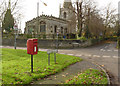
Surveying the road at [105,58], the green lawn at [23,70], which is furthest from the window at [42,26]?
the green lawn at [23,70]

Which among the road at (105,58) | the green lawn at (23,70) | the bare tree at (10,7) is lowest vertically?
the road at (105,58)

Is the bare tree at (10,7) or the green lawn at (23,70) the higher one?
the bare tree at (10,7)

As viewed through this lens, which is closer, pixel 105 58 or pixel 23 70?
pixel 23 70

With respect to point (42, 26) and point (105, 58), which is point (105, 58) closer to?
point (105, 58)

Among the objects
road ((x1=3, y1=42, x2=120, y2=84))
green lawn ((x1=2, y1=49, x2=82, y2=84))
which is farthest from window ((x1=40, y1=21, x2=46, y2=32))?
green lawn ((x1=2, y1=49, x2=82, y2=84))

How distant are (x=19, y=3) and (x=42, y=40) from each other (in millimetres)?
12849

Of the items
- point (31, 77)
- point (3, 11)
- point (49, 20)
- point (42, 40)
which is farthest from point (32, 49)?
point (49, 20)

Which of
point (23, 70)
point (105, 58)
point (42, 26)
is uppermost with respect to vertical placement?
point (42, 26)

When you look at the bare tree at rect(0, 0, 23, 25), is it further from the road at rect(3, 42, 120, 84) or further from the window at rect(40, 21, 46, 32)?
the window at rect(40, 21, 46, 32)

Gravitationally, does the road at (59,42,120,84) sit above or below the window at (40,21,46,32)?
below

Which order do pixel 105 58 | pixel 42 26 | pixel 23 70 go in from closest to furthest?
pixel 23 70, pixel 105 58, pixel 42 26

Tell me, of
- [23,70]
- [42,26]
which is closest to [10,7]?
Result: [23,70]

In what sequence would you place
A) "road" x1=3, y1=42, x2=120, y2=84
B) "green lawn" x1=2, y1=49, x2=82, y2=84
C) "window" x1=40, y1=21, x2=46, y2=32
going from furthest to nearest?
"window" x1=40, y1=21, x2=46, y2=32, "road" x1=3, y1=42, x2=120, y2=84, "green lawn" x1=2, y1=49, x2=82, y2=84

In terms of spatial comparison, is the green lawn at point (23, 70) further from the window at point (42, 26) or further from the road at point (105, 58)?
the window at point (42, 26)
